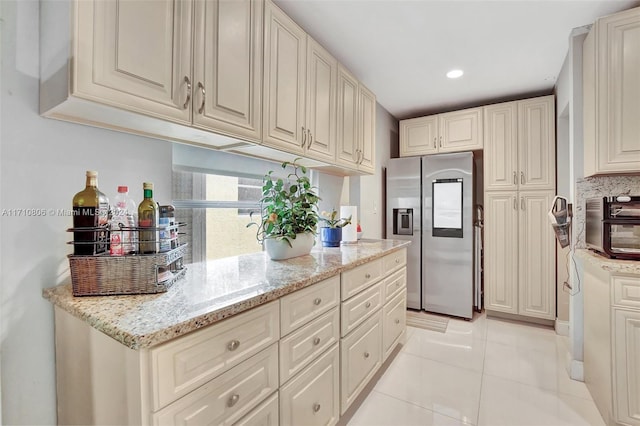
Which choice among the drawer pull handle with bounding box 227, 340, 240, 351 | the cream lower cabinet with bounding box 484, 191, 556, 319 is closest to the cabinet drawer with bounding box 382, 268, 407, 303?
the cream lower cabinet with bounding box 484, 191, 556, 319

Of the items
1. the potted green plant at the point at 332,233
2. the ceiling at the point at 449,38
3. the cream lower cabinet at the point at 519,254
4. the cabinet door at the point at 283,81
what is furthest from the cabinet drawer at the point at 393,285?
the ceiling at the point at 449,38

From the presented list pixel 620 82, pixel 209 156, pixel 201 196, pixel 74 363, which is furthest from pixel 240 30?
pixel 620 82

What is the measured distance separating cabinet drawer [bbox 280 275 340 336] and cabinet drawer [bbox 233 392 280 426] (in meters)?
0.25

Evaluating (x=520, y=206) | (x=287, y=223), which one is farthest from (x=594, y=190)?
(x=287, y=223)

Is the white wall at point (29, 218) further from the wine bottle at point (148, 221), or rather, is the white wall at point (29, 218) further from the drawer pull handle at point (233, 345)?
the drawer pull handle at point (233, 345)

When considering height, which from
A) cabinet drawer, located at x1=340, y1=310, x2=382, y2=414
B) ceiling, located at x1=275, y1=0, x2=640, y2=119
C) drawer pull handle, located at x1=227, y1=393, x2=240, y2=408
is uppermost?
ceiling, located at x1=275, y1=0, x2=640, y2=119

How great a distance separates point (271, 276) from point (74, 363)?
0.73 meters

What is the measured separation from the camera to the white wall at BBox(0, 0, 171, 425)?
3.26ft

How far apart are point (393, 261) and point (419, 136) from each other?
1861mm

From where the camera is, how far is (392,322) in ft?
7.66

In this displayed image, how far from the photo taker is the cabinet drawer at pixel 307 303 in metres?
1.21

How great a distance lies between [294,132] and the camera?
177cm

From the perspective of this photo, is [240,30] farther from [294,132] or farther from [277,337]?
[277,337]

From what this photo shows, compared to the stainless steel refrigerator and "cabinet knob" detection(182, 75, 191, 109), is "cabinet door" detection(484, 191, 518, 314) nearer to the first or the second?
the stainless steel refrigerator
